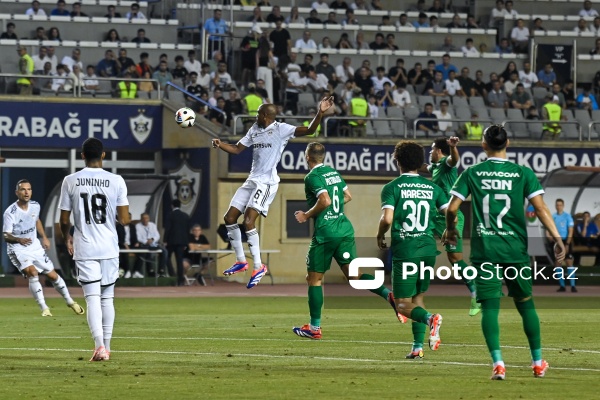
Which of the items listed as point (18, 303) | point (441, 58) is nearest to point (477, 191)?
point (18, 303)

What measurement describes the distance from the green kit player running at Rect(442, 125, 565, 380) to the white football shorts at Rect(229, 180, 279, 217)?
20.5 feet

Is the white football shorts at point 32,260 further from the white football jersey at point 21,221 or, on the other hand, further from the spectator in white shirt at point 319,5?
the spectator in white shirt at point 319,5

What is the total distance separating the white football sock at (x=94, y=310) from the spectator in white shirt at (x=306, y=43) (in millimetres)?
26465

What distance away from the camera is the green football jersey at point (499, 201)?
38.3 ft

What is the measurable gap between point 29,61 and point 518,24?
52.8ft

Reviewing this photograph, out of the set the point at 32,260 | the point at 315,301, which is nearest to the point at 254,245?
the point at 315,301

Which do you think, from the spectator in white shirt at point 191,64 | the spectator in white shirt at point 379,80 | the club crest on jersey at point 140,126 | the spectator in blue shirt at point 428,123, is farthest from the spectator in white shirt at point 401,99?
the club crest on jersey at point 140,126

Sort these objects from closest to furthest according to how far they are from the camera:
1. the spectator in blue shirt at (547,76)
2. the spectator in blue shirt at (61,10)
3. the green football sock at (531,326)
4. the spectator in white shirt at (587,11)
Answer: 1. the green football sock at (531,326)
2. the spectator in blue shirt at (61,10)
3. the spectator in blue shirt at (547,76)
4. the spectator in white shirt at (587,11)

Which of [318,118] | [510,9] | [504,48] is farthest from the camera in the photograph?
[510,9]

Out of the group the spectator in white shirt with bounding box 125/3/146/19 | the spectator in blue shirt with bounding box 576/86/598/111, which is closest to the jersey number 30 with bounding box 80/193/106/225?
the spectator in white shirt with bounding box 125/3/146/19

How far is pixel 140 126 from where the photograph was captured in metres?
37.0

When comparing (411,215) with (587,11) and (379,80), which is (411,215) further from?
(587,11)

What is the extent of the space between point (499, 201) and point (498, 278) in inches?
26.4

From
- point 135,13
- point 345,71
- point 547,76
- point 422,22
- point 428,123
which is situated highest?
point 422,22
